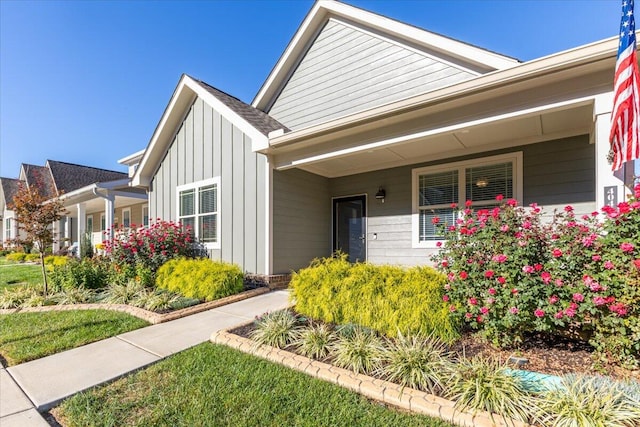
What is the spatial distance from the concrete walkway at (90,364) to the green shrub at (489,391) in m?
3.01

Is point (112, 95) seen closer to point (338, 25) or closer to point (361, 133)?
point (338, 25)

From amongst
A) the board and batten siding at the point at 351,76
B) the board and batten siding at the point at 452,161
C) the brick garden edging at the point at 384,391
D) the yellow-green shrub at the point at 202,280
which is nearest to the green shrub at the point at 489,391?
the brick garden edging at the point at 384,391

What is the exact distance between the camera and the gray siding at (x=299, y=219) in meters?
7.07

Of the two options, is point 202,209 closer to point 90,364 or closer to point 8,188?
point 90,364

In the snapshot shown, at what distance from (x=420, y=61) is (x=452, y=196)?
3.21m

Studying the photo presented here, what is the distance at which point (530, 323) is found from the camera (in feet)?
10.5

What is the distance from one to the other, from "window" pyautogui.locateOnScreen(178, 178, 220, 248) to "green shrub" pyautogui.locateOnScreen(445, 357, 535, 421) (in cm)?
644

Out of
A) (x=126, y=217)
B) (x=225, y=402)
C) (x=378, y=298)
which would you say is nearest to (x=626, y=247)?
(x=378, y=298)

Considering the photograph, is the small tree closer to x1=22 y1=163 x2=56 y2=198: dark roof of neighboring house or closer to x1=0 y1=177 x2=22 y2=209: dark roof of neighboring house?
x1=22 y1=163 x2=56 y2=198: dark roof of neighboring house

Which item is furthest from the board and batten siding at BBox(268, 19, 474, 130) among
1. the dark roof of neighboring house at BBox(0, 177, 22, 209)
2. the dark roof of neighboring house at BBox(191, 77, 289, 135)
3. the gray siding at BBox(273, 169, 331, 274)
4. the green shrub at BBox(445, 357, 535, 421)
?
→ the dark roof of neighboring house at BBox(0, 177, 22, 209)

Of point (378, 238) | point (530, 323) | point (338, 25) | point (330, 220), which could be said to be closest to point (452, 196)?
point (378, 238)

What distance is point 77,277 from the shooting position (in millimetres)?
6762

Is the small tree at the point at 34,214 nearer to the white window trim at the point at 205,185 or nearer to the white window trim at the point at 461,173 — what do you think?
the white window trim at the point at 205,185

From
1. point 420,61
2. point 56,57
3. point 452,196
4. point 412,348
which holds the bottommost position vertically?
point 412,348
